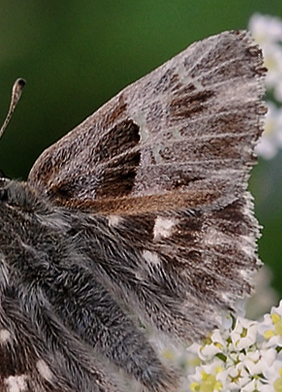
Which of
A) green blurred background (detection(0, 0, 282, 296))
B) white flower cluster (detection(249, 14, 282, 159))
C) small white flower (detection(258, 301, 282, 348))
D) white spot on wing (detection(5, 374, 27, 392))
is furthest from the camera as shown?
green blurred background (detection(0, 0, 282, 296))

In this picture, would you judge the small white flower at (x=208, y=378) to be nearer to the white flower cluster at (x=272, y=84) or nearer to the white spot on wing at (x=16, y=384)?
the white spot on wing at (x=16, y=384)

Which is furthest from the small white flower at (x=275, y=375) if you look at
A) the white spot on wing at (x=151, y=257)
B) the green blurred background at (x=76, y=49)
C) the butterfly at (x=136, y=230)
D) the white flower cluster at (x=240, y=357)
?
the green blurred background at (x=76, y=49)

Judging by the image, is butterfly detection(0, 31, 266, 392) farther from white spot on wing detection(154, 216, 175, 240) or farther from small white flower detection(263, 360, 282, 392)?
small white flower detection(263, 360, 282, 392)

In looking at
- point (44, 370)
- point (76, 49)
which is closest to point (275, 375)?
point (44, 370)

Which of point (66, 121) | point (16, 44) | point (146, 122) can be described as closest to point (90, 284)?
point (146, 122)

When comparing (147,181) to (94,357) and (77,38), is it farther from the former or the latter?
(77,38)

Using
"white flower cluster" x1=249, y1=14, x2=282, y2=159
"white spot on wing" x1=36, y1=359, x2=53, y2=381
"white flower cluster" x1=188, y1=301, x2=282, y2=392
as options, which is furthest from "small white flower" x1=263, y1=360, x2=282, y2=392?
"white flower cluster" x1=249, y1=14, x2=282, y2=159
